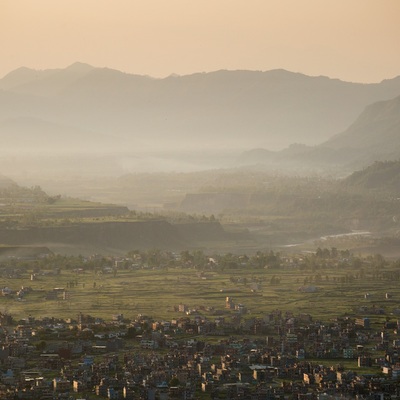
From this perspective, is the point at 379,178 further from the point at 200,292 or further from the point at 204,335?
the point at 204,335

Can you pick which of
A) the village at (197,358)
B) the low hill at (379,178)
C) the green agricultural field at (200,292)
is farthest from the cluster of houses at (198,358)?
the low hill at (379,178)

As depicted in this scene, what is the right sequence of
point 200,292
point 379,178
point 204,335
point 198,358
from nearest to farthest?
1. point 198,358
2. point 204,335
3. point 200,292
4. point 379,178

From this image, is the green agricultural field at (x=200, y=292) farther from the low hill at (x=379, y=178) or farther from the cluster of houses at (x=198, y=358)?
the low hill at (x=379, y=178)

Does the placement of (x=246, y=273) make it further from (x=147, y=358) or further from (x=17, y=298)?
(x=147, y=358)

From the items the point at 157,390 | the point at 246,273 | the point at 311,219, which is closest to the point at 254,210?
the point at 311,219

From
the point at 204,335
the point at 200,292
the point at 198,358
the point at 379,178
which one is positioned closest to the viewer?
the point at 198,358

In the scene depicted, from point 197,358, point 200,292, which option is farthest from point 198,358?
point 200,292
